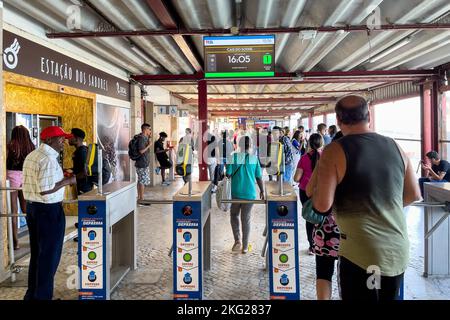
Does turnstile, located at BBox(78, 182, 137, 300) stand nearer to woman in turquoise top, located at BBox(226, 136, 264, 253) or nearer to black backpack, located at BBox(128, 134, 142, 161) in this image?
woman in turquoise top, located at BBox(226, 136, 264, 253)

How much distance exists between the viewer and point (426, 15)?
14.7ft

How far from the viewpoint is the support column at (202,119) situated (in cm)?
857

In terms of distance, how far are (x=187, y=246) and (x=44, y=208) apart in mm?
1170

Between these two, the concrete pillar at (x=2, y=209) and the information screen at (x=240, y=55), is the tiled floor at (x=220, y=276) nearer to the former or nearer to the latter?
the concrete pillar at (x=2, y=209)

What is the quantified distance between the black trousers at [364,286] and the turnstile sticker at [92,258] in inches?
80.2

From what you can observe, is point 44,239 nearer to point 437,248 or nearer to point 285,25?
point 437,248

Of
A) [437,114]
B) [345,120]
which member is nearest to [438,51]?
[437,114]

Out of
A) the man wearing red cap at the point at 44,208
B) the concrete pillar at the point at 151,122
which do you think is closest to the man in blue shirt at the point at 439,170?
the man wearing red cap at the point at 44,208

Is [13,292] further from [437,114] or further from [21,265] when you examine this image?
[437,114]

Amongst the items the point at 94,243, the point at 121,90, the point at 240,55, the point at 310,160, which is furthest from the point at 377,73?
the point at 94,243

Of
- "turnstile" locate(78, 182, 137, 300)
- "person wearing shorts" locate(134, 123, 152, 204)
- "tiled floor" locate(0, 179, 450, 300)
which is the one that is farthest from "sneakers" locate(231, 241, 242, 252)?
"person wearing shorts" locate(134, 123, 152, 204)

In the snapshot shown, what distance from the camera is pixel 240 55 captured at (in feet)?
16.4

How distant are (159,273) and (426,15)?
173 inches

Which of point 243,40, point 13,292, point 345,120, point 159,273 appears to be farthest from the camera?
point 243,40
